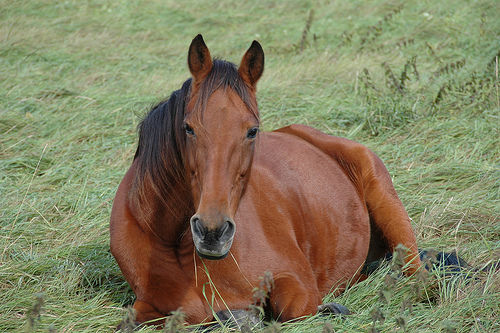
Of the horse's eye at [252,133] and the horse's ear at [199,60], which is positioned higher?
the horse's ear at [199,60]

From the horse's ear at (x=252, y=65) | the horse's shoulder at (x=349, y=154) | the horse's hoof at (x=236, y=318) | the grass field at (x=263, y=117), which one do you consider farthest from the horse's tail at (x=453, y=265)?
the horse's ear at (x=252, y=65)

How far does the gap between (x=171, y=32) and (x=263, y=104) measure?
4.36 metres

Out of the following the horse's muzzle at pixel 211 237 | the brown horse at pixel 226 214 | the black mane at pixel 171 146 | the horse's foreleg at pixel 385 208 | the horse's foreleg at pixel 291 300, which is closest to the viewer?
the horse's muzzle at pixel 211 237

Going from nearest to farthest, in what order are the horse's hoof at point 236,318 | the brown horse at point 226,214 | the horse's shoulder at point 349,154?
1. the brown horse at point 226,214
2. the horse's hoof at point 236,318
3. the horse's shoulder at point 349,154

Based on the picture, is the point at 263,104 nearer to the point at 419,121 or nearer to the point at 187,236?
the point at 419,121

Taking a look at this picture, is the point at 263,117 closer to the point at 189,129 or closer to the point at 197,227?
the point at 189,129

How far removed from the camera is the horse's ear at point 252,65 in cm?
281

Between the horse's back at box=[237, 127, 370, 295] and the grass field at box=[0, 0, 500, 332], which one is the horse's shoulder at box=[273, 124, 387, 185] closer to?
the horse's back at box=[237, 127, 370, 295]

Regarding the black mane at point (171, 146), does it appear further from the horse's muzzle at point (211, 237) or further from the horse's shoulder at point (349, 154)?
the horse's shoulder at point (349, 154)

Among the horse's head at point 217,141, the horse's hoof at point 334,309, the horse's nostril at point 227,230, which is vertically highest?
the horse's head at point 217,141

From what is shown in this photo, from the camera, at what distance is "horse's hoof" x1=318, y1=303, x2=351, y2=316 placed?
121 inches

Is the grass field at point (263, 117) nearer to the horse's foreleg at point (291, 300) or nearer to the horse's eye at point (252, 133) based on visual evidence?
the horse's foreleg at point (291, 300)

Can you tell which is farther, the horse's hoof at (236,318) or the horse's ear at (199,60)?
the horse's hoof at (236,318)

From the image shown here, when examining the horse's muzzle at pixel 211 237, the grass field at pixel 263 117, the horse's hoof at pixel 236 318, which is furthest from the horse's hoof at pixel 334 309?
the horse's muzzle at pixel 211 237
